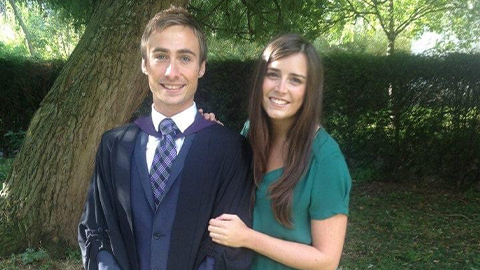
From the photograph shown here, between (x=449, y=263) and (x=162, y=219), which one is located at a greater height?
(x=162, y=219)

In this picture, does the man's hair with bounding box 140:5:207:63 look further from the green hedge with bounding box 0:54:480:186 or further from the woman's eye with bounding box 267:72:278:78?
the green hedge with bounding box 0:54:480:186

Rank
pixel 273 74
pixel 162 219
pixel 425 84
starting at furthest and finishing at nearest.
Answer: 1. pixel 425 84
2. pixel 273 74
3. pixel 162 219

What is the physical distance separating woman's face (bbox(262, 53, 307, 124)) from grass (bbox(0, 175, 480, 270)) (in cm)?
293

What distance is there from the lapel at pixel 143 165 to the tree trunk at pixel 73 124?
238 centimetres

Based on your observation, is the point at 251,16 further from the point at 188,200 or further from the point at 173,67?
the point at 188,200

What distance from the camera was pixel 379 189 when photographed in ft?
23.9

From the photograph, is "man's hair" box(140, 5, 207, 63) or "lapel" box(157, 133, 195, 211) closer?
"lapel" box(157, 133, 195, 211)

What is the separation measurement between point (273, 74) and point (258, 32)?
540cm

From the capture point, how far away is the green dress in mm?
1809

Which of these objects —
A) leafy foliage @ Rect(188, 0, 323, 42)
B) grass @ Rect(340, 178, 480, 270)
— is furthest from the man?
leafy foliage @ Rect(188, 0, 323, 42)

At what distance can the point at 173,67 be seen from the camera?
193 cm

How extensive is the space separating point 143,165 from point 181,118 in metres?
0.24

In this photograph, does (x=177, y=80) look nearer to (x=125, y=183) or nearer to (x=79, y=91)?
(x=125, y=183)

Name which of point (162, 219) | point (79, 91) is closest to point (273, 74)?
point (162, 219)
